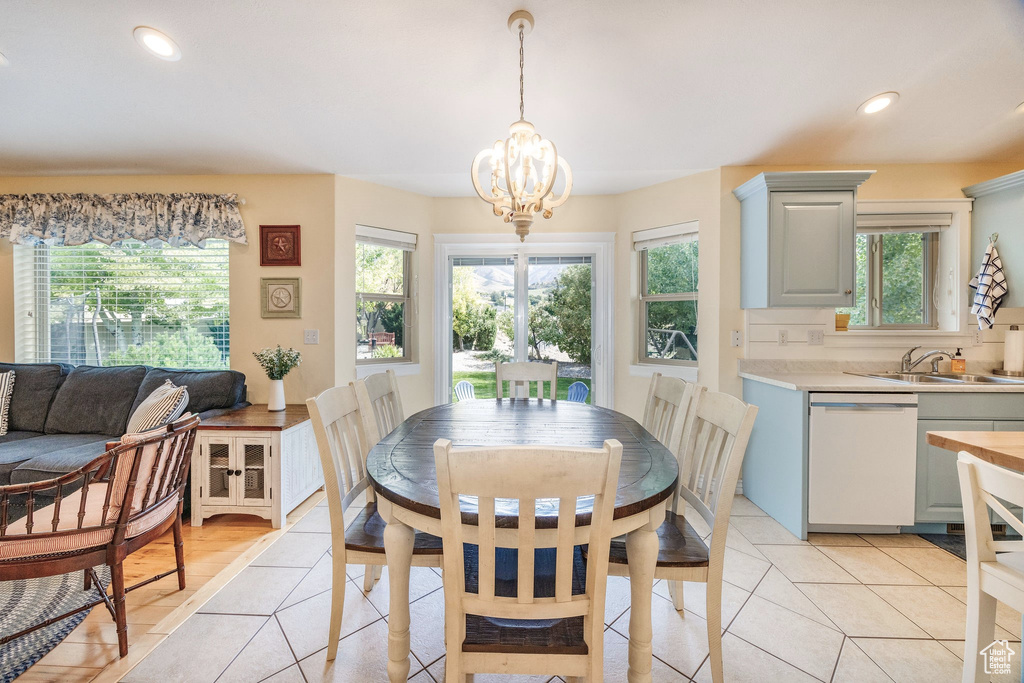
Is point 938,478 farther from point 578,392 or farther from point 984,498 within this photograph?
point 578,392

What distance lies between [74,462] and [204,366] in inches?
46.9

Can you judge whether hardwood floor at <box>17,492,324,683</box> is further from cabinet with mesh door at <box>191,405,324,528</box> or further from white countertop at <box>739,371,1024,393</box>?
white countertop at <box>739,371,1024,393</box>

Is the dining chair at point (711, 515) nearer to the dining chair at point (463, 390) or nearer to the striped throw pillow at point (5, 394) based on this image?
the dining chair at point (463, 390)

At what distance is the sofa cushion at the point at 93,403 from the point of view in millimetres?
2848

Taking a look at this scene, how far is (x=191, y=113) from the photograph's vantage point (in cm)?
265

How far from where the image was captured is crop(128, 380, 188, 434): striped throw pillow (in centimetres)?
223

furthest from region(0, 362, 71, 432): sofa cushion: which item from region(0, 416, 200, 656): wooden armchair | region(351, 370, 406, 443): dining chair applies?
region(351, 370, 406, 443): dining chair

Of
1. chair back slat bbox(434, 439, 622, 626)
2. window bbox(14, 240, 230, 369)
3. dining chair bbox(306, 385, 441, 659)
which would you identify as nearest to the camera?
chair back slat bbox(434, 439, 622, 626)

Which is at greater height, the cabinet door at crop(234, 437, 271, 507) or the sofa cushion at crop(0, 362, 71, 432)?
the sofa cushion at crop(0, 362, 71, 432)

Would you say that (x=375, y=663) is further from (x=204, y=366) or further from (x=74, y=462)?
(x=204, y=366)

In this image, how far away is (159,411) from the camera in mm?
2268

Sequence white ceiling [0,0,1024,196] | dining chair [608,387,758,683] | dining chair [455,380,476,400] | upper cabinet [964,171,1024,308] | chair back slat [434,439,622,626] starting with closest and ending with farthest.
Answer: chair back slat [434,439,622,626] → dining chair [608,387,758,683] → white ceiling [0,0,1024,196] → upper cabinet [964,171,1024,308] → dining chair [455,380,476,400]

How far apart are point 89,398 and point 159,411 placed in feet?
3.77

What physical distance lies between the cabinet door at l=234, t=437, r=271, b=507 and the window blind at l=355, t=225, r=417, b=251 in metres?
1.66
